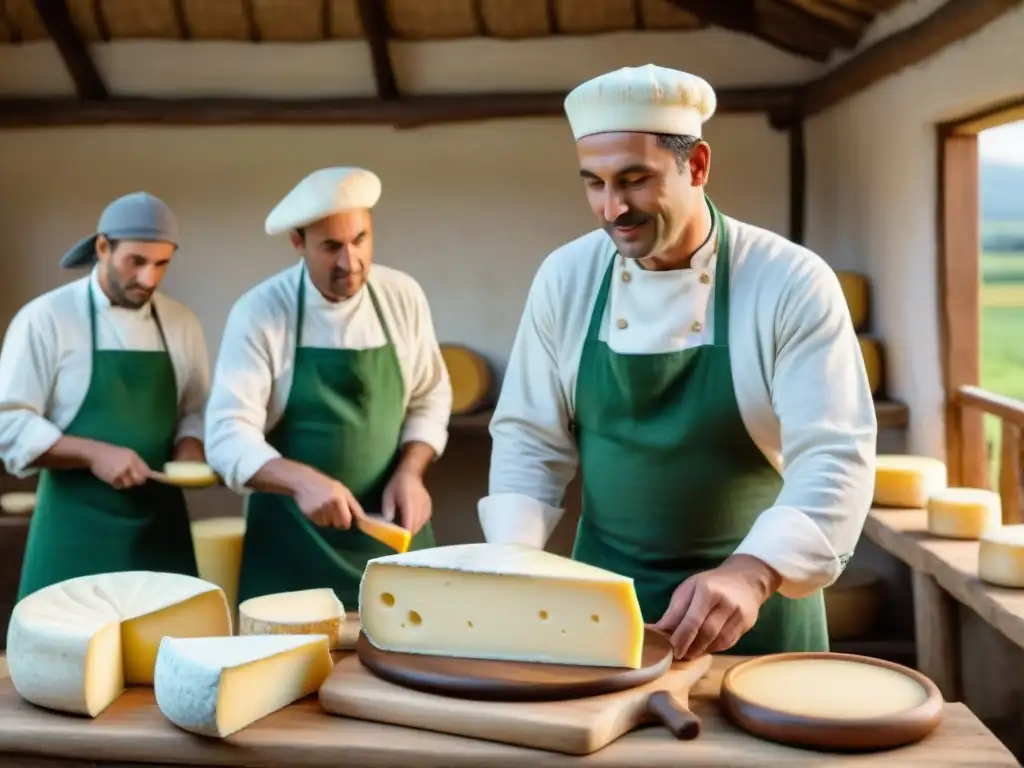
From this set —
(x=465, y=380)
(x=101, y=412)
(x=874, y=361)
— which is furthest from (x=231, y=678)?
(x=465, y=380)

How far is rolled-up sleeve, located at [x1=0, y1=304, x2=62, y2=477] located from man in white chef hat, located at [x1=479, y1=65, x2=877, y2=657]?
1.81 m

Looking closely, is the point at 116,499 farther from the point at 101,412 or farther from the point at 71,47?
the point at 71,47

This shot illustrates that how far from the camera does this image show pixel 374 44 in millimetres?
5297

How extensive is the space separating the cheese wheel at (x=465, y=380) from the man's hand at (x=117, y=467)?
6.19 feet

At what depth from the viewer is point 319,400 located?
3.53 meters

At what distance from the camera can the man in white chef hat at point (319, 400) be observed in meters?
3.41

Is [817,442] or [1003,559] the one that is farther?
[1003,559]

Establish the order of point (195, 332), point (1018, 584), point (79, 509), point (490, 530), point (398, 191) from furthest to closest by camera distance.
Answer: point (398, 191) < point (195, 332) < point (79, 509) < point (1018, 584) < point (490, 530)

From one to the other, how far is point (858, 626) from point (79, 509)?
2.84 meters

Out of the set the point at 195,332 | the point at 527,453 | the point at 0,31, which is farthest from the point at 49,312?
the point at 0,31

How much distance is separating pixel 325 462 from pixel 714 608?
189 centimetres

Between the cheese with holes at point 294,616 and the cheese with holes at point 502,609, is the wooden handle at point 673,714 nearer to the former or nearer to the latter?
the cheese with holes at point 502,609

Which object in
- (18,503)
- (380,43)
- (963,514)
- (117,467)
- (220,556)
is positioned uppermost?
(380,43)

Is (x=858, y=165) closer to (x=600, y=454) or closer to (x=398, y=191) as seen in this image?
(x=398, y=191)
